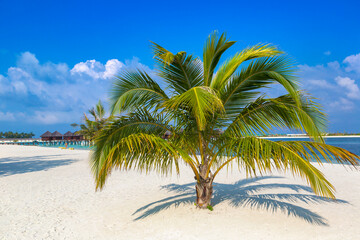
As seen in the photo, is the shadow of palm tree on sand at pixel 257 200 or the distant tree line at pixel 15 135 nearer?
the shadow of palm tree on sand at pixel 257 200

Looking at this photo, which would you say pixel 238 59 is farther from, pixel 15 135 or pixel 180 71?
pixel 15 135

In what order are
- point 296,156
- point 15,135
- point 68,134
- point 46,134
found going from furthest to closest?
point 15,135 < point 46,134 < point 68,134 < point 296,156

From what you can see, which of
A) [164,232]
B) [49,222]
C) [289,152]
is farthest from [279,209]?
[49,222]

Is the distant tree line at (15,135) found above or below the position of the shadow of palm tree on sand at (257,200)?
above

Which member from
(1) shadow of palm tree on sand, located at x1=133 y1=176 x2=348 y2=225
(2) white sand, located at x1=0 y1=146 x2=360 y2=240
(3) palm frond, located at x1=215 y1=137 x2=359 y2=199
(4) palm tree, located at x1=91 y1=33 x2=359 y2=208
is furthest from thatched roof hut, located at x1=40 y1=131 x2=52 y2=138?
(3) palm frond, located at x1=215 y1=137 x2=359 y2=199

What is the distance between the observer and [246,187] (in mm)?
7754

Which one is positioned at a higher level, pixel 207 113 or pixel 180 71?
pixel 180 71

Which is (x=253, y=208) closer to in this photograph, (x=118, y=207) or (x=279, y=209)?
(x=279, y=209)

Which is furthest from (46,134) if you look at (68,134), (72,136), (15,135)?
(15,135)

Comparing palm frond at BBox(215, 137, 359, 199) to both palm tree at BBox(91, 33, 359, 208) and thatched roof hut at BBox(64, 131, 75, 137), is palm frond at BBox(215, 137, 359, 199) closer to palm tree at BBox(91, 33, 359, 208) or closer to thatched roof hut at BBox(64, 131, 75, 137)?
palm tree at BBox(91, 33, 359, 208)

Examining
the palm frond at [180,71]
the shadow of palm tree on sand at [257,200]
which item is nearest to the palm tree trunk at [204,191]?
the shadow of palm tree on sand at [257,200]

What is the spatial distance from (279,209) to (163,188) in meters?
3.87

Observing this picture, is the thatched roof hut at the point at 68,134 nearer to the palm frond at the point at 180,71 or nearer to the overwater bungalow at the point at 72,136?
the overwater bungalow at the point at 72,136

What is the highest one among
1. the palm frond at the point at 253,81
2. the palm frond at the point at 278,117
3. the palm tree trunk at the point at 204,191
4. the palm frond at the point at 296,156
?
the palm frond at the point at 253,81
